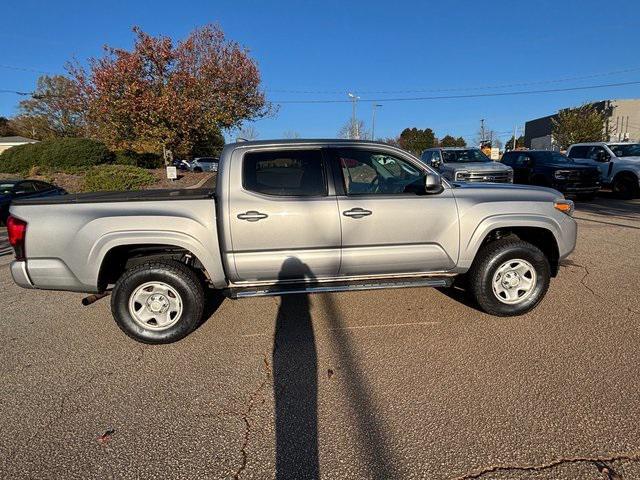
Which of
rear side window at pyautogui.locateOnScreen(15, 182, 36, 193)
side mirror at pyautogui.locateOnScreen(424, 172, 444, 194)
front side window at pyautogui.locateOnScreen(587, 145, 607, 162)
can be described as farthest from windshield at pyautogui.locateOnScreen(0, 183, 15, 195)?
front side window at pyautogui.locateOnScreen(587, 145, 607, 162)

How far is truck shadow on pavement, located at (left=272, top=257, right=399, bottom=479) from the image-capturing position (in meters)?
2.22

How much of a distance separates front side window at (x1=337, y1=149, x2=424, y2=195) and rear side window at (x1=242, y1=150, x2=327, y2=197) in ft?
0.87

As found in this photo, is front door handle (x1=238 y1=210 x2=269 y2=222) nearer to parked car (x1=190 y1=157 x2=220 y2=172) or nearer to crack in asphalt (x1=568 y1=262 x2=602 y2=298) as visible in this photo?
crack in asphalt (x1=568 y1=262 x2=602 y2=298)

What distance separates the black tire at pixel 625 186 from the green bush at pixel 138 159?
84.8 feet

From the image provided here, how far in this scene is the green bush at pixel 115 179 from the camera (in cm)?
1647

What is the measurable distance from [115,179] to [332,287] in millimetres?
16053

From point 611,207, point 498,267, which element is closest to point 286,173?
point 498,267

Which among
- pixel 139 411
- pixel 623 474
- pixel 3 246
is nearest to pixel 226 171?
pixel 139 411

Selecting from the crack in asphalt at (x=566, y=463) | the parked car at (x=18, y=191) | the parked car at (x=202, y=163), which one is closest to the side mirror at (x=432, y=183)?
the crack in asphalt at (x=566, y=463)

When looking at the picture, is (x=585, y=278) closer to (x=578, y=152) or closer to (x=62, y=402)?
(x=62, y=402)

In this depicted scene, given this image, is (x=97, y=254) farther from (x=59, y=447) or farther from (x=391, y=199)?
(x=391, y=199)

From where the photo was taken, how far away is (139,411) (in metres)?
2.73

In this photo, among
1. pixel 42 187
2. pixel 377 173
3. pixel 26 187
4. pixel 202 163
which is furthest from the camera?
pixel 202 163

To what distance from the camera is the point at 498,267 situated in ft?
13.1
